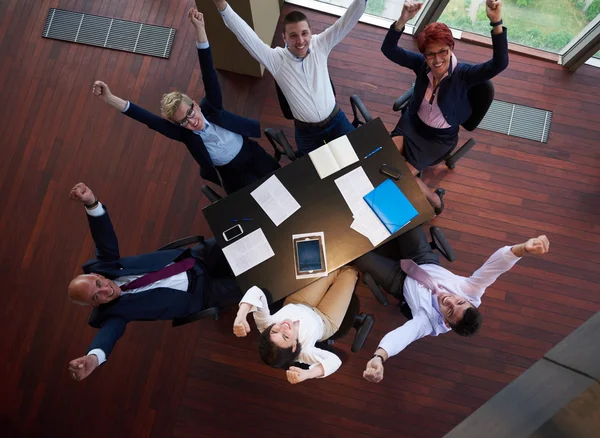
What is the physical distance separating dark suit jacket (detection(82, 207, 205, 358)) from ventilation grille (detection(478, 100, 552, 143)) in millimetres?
2961

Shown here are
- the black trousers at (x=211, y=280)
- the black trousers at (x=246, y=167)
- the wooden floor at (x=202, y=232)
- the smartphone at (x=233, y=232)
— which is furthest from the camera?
the wooden floor at (x=202, y=232)

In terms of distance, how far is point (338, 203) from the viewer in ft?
8.77

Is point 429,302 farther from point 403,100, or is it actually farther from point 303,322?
point 403,100

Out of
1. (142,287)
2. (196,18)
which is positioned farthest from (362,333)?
(196,18)

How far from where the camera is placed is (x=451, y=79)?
267 cm

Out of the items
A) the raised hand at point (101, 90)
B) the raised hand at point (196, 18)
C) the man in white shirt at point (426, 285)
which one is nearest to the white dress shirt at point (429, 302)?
the man in white shirt at point (426, 285)

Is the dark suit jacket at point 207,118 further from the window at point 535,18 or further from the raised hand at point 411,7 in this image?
the window at point 535,18

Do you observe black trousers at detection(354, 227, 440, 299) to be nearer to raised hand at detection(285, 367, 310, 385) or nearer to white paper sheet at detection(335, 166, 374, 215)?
white paper sheet at detection(335, 166, 374, 215)

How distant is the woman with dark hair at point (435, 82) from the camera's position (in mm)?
2459

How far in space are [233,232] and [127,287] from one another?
731mm

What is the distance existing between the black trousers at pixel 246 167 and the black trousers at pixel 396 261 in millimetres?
985

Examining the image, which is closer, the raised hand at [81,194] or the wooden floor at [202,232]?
the raised hand at [81,194]

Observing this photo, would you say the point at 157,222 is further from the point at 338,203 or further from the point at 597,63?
the point at 597,63

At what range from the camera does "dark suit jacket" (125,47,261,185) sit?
268cm
